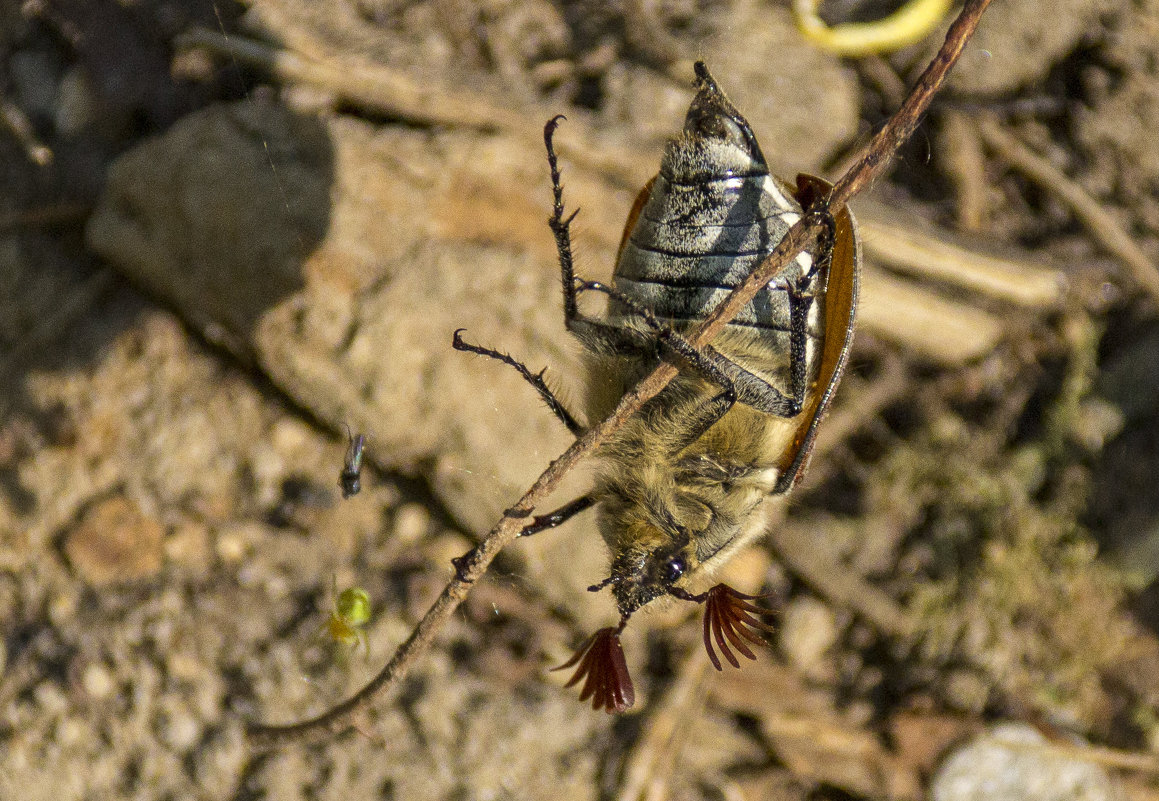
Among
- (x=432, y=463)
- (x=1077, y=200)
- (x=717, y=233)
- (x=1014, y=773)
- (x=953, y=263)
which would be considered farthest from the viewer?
(x=1077, y=200)

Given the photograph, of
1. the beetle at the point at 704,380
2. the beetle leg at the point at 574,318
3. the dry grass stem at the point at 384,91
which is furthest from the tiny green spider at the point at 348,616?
the dry grass stem at the point at 384,91

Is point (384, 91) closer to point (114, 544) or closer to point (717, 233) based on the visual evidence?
point (717, 233)

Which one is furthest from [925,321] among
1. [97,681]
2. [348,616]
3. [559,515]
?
[97,681]

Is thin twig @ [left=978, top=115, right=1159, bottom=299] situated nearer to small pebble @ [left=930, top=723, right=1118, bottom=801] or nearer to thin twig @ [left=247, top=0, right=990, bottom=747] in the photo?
small pebble @ [left=930, top=723, right=1118, bottom=801]

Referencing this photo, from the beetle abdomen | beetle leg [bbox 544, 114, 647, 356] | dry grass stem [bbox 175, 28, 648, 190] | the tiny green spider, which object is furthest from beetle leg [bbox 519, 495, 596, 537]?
dry grass stem [bbox 175, 28, 648, 190]

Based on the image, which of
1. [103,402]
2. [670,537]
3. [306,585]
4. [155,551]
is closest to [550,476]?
[670,537]

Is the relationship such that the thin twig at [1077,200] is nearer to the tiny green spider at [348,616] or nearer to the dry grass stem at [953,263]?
the dry grass stem at [953,263]
